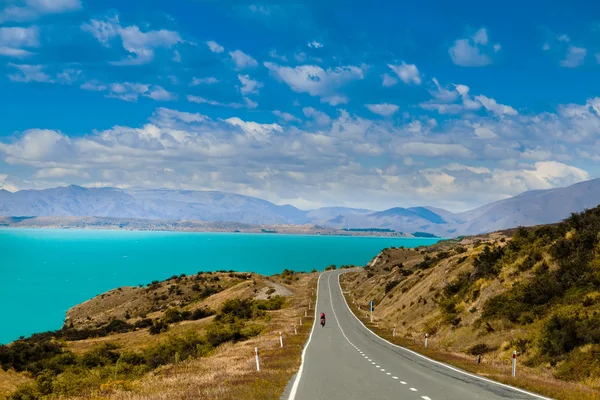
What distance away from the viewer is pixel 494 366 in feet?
71.2

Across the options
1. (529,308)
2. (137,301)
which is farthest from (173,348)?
(137,301)

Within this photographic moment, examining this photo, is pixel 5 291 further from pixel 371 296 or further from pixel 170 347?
pixel 170 347

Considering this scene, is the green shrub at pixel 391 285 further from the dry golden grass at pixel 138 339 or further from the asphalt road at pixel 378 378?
the asphalt road at pixel 378 378

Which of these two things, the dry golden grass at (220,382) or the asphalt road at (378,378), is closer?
the dry golden grass at (220,382)

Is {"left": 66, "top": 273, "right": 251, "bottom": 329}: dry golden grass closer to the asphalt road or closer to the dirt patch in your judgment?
the dirt patch

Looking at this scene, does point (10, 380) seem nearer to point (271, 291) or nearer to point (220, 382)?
point (220, 382)

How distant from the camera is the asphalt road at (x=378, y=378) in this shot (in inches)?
516

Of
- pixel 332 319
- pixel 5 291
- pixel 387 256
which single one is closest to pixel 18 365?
pixel 332 319

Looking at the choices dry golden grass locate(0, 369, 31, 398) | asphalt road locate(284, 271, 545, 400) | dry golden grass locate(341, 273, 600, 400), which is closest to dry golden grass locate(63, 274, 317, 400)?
asphalt road locate(284, 271, 545, 400)

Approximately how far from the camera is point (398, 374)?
17641mm

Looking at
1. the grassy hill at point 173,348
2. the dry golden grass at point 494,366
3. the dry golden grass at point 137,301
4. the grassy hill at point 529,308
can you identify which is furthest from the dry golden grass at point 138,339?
the grassy hill at point 529,308

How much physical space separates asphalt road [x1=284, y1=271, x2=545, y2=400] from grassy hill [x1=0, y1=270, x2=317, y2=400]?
0.90 metres

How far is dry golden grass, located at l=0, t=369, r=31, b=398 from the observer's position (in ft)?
103

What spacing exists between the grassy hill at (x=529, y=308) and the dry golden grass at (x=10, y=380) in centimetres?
2729
